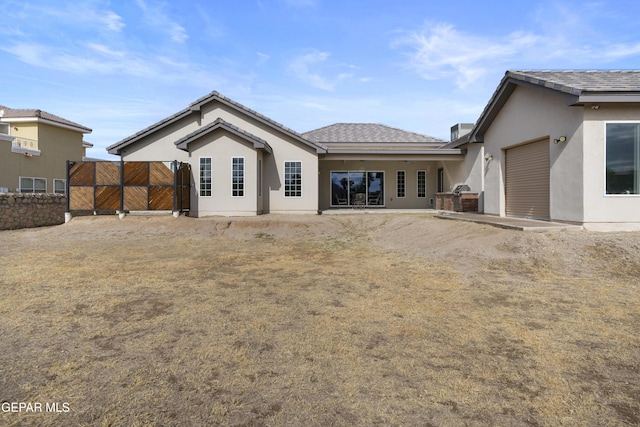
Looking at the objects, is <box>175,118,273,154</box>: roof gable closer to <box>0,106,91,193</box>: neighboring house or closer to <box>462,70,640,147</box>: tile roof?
<box>462,70,640,147</box>: tile roof

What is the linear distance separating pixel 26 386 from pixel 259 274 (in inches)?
177

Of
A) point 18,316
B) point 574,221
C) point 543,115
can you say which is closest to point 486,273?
point 574,221

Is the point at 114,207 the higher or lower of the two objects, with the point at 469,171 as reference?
lower

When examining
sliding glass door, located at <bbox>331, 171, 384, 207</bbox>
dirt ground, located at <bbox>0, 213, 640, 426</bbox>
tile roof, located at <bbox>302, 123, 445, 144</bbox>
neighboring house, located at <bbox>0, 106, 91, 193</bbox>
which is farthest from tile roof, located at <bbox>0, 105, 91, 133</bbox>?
dirt ground, located at <bbox>0, 213, 640, 426</bbox>

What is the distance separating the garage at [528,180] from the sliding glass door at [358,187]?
8382 millimetres

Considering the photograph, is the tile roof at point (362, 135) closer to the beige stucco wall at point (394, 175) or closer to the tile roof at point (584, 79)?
the beige stucco wall at point (394, 175)

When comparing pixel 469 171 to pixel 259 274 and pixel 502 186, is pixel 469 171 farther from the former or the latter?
pixel 259 274

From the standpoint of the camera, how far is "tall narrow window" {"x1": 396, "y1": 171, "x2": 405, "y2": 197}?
21.5 metres

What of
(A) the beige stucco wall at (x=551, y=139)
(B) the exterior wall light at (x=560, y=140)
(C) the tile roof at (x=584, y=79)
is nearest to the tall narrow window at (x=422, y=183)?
(A) the beige stucco wall at (x=551, y=139)

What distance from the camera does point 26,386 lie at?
9.72 ft

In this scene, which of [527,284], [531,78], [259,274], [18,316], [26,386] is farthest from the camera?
[531,78]

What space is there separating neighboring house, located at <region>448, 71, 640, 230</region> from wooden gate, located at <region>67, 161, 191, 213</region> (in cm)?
1303

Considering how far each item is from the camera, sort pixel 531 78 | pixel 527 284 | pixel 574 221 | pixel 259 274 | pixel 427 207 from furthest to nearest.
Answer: pixel 427 207
pixel 531 78
pixel 574 221
pixel 259 274
pixel 527 284

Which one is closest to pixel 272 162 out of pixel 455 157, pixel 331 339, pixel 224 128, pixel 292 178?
pixel 292 178
